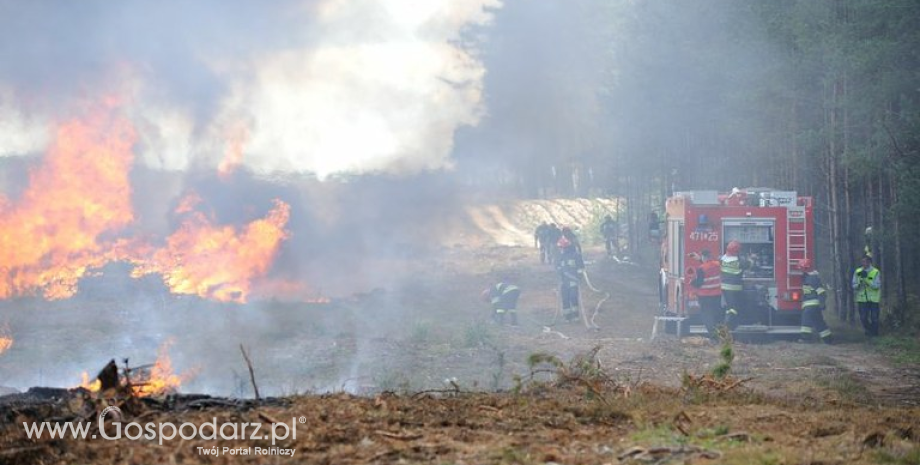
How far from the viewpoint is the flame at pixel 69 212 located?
18094 mm

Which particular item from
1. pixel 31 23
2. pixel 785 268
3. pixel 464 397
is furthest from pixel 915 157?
pixel 31 23

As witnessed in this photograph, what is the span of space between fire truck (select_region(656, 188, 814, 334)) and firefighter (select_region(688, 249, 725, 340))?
212mm

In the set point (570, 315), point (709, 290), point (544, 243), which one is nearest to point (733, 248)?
point (709, 290)

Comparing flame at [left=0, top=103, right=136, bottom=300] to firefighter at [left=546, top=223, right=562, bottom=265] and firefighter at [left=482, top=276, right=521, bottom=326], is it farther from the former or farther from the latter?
firefighter at [left=546, top=223, right=562, bottom=265]

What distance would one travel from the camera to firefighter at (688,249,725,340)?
18.4 meters

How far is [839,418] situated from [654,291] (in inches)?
799

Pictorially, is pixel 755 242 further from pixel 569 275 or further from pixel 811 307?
pixel 569 275

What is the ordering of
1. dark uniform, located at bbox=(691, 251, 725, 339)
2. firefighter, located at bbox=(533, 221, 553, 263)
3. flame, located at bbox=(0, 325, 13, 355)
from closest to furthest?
1. flame, located at bbox=(0, 325, 13, 355)
2. dark uniform, located at bbox=(691, 251, 725, 339)
3. firefighter, located at bbox=(533, 221, 553, 263)

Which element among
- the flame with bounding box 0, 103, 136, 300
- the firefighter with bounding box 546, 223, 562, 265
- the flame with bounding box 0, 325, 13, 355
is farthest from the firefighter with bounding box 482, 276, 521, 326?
the firefighter with bounding box 546, 223, 562, 265

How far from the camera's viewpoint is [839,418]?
8.45m

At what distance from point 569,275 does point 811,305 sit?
5505 mm

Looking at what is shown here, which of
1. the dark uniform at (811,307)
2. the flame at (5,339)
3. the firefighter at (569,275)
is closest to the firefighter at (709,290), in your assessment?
the dark uniform at (811,307)

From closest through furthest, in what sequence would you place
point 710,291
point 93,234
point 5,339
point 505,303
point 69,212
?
point 5,339, point 710,291, point 69,212, point 93,234, point 505,303

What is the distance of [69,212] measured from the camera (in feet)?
61.2
